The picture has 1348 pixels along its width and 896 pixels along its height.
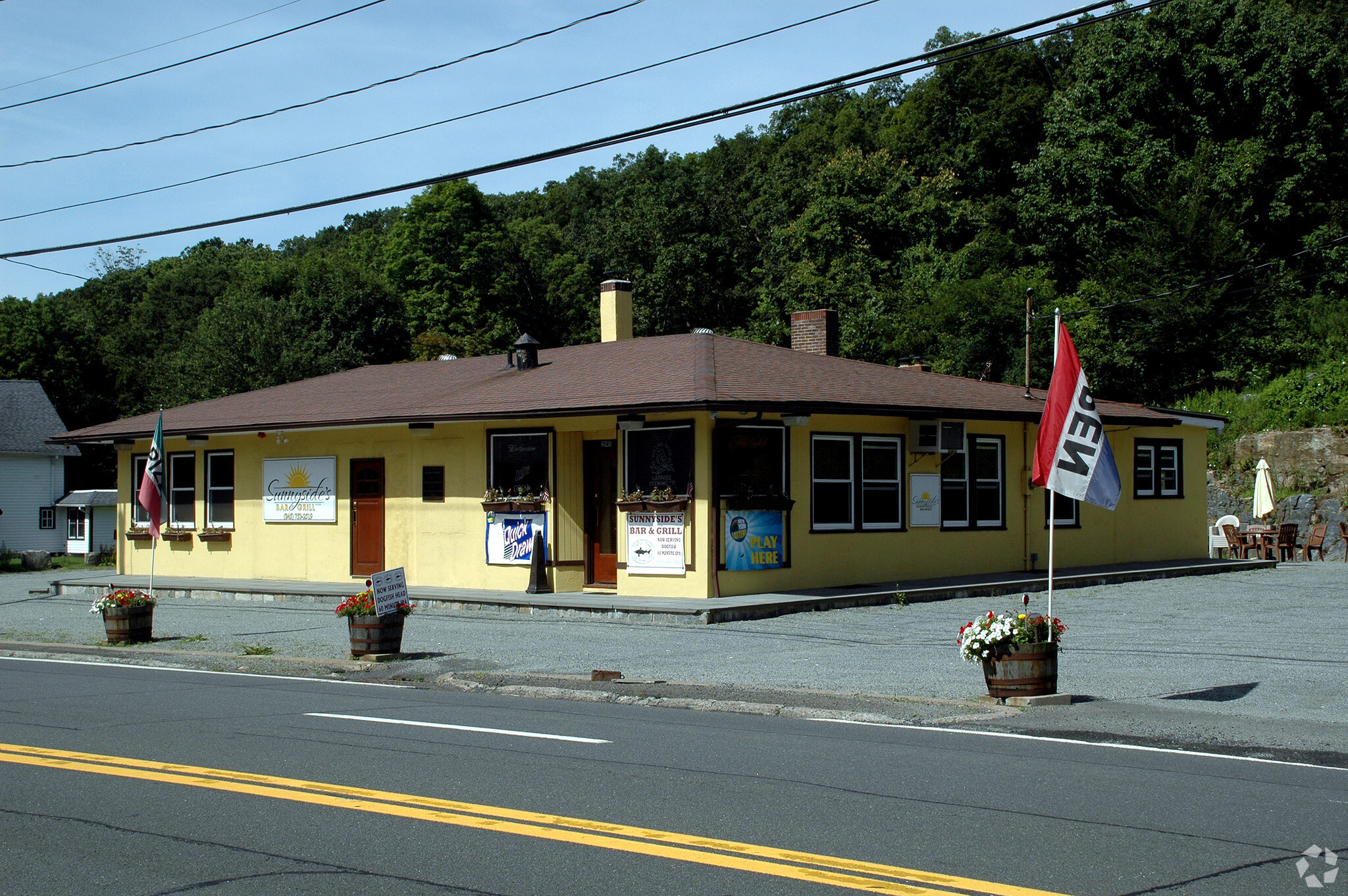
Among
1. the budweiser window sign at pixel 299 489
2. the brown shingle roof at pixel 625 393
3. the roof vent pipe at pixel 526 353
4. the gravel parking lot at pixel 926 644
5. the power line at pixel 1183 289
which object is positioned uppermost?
the power line at pixel 1183 289

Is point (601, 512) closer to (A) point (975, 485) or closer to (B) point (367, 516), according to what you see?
(B) point (367, 516)

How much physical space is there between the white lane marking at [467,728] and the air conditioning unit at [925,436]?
42.9 ft

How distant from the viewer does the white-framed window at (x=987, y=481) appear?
2191 cm

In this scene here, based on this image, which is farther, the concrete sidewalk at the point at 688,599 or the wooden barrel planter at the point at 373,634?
the concrete sidewalk at the point at 688,599

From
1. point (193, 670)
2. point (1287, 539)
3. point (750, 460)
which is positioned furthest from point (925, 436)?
point (193, 670)

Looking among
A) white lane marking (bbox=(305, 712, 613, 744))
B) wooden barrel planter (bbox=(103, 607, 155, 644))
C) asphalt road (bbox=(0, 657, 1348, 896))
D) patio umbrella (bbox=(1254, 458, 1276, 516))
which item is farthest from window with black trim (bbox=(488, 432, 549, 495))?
patio umbrella (bbox=(1254, 458, 1276, 516))

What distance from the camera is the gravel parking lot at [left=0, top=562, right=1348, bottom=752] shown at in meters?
10.6

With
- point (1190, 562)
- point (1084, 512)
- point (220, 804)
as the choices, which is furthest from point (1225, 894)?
point (1190, 562)

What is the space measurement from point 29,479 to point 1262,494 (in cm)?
4168

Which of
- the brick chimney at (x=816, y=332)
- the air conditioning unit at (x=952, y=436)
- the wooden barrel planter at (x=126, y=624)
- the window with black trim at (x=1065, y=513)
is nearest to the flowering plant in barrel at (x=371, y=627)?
the wooden barrel planter at (x=126, y=624)

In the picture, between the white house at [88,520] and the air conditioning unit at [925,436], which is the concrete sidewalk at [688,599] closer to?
the air conditioning unit at [925,436]

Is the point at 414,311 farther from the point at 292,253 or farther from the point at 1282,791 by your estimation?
the point at 1282,791

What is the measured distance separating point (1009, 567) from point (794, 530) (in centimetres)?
567

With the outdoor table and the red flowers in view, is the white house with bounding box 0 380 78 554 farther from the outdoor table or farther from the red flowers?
the outdoor table
